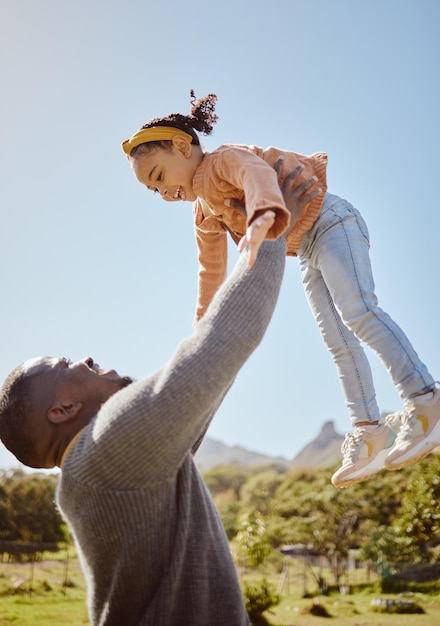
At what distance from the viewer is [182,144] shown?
2.14 metres

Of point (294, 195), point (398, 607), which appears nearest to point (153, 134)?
point (294, 195)

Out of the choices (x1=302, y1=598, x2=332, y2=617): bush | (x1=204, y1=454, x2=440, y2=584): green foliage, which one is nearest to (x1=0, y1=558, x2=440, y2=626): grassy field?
(x1=302, y1=598, x2=332, y2=617): bush

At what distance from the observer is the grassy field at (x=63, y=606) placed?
49.5 ft

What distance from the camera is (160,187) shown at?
7.22 feet

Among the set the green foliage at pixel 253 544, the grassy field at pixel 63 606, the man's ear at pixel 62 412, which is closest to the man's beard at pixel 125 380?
the man's ear at pixel 62 412

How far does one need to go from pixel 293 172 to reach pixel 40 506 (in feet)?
59.6

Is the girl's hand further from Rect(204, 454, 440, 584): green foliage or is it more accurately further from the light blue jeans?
Rect(204, 454, 440, 584): green foliage

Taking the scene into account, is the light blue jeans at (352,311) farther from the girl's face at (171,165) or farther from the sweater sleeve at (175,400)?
the sweater sleeve at (175,400)

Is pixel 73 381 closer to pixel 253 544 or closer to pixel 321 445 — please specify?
pixel 253 544

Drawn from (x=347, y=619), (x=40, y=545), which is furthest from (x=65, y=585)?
(x=347, y=619)

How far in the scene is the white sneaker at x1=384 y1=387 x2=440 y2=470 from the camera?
1.83 m

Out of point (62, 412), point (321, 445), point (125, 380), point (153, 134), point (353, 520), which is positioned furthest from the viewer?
point (321, 445)

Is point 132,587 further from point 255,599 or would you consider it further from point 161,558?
point 255,599

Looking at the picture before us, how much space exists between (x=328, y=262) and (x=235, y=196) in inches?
17.0
